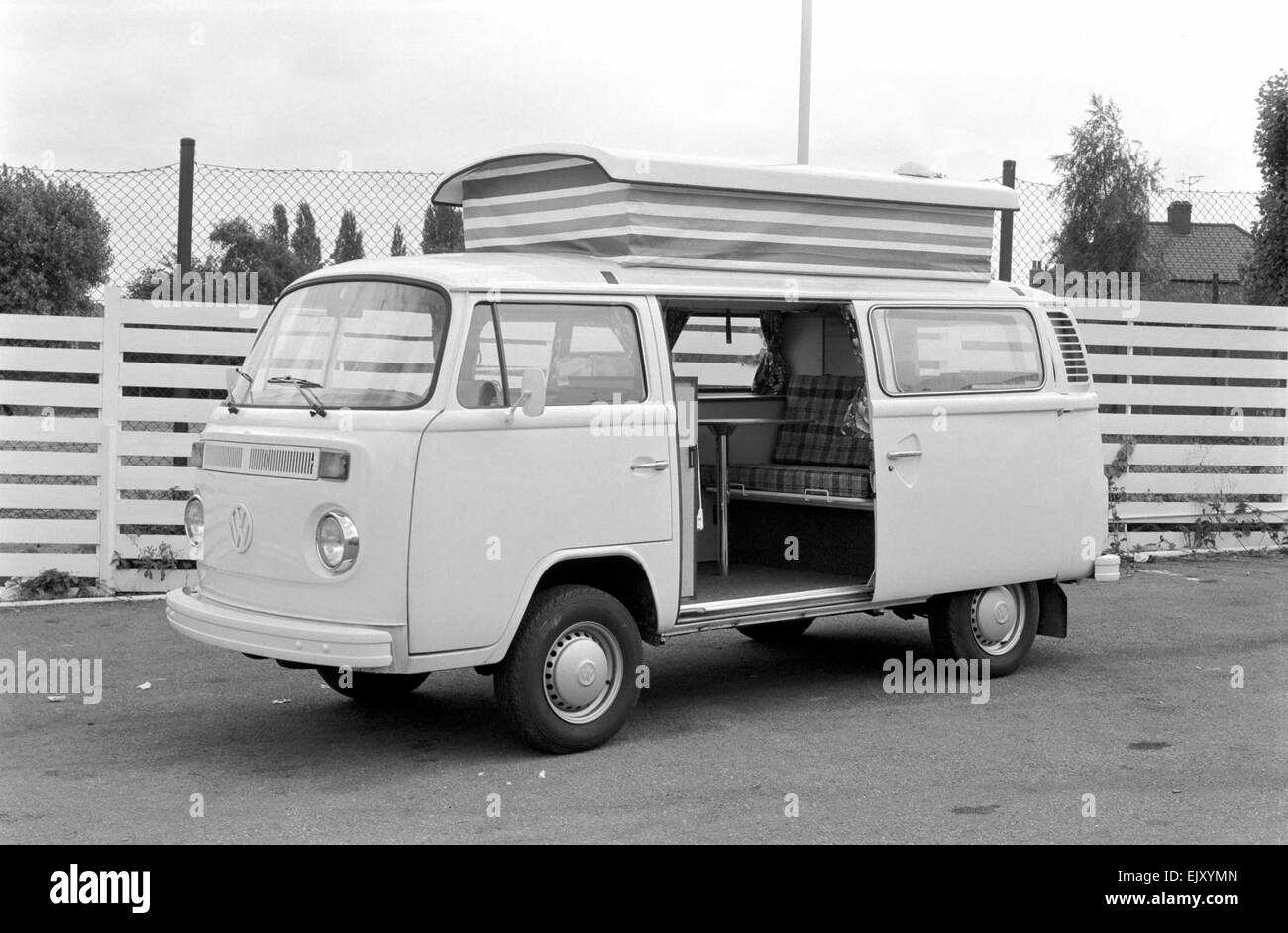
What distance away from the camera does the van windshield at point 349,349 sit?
6.24m

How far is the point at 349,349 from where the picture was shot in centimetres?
650

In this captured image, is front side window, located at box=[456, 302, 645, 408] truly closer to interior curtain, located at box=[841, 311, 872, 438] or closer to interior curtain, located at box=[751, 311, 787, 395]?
interior curtain, located at box=[841, 311, 872, 438]

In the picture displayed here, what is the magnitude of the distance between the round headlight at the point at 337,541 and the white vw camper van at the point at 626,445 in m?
0.02

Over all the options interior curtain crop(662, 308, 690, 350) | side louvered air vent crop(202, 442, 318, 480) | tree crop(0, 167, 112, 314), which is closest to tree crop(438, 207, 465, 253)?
interior curtain crop(662, 308, 690, 350)

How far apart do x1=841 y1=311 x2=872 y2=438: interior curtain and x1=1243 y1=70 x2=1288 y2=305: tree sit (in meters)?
7.43

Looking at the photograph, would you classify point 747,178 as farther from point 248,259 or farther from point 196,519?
point 248,259

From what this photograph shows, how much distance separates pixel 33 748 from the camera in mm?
6789

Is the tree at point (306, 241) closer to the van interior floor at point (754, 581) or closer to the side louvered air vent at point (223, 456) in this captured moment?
the van interior floor at point (754, 581)

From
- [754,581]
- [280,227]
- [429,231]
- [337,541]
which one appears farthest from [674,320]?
[280,227]

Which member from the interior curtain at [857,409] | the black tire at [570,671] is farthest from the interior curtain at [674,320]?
the black tire at [570,671]

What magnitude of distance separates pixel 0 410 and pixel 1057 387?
729cm
